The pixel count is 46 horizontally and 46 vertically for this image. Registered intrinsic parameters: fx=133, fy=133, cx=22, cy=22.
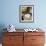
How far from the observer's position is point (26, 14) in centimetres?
437

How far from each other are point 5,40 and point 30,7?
1.34 m

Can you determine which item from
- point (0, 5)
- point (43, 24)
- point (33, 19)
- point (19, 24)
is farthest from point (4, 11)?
point (43, 24)

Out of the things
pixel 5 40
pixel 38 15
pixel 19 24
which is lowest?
pixel 5 40

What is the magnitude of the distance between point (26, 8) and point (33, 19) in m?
0.43

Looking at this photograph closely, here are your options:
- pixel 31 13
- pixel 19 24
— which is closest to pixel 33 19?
pixel 31 13

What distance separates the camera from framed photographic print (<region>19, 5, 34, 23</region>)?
4336 mm

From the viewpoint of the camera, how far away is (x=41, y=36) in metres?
3.88

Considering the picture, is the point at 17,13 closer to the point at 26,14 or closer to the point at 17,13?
the point at 17,13

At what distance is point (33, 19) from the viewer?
436cm

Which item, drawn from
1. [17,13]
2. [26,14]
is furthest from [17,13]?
[26,14]

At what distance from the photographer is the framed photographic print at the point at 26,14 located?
14.2ft

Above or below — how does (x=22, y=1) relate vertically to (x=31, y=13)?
above

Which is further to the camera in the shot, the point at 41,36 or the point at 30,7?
the point at 30,7

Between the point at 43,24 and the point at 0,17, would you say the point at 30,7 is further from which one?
the point at 0,17
